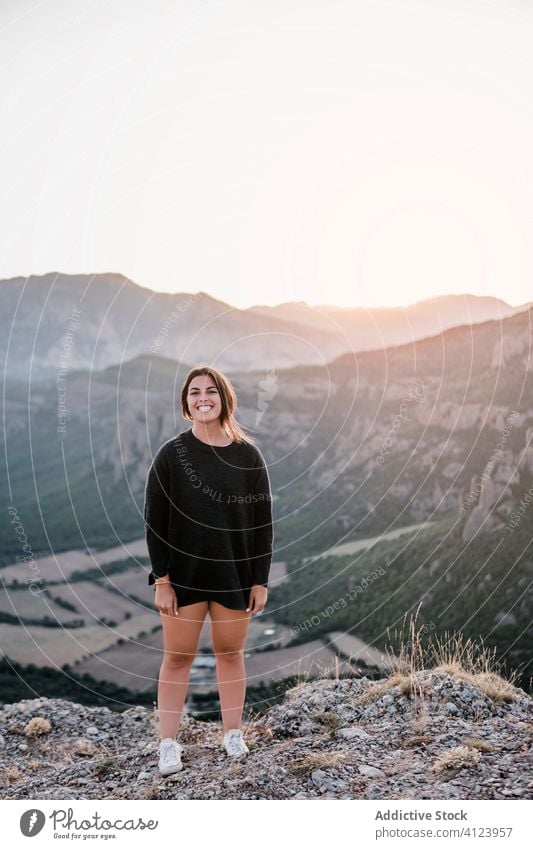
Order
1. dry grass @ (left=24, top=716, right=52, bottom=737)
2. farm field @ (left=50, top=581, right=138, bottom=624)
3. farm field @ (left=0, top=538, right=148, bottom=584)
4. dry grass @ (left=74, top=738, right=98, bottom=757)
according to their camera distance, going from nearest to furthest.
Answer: dry grass @ (left=74, top=738, right=98, bottom=757)
dry grass @ (left=24, top=716, right=52, bottom=737)
farm field @ (left=0, top=538, right=148, bottom=584)
farm field @ (left=50, top=581, right=138, bottom=624)

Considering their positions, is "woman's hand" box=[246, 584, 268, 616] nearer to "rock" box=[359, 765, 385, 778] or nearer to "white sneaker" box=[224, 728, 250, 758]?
"white sneaker" box=[224, 728, 250, 758]

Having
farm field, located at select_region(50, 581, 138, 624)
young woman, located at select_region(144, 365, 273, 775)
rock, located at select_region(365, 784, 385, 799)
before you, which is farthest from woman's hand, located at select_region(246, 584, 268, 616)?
farm field, located at select_region(50, 581, 138, 624)

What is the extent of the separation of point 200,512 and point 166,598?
60 centimetres

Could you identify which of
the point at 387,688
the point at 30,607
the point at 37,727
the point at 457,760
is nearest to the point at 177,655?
the point at 457,760

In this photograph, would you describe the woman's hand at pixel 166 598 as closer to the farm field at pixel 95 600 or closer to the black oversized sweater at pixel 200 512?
the black oversized sweater at pixel 200 512

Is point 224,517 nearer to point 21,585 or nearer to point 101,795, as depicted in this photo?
point 101,795

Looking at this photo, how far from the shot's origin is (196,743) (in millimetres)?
6012

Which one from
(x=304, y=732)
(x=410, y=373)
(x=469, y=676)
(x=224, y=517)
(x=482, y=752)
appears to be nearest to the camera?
(x=224, y=517)

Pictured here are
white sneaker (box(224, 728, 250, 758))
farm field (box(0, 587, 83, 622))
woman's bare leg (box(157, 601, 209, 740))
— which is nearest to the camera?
woman's bare leg (box(157, 601, 209, 740))

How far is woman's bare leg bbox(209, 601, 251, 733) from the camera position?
4980 mm

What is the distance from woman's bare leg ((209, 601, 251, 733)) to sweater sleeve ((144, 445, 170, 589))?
0.47 metres

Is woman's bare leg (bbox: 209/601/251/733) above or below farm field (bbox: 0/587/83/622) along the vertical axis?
above
